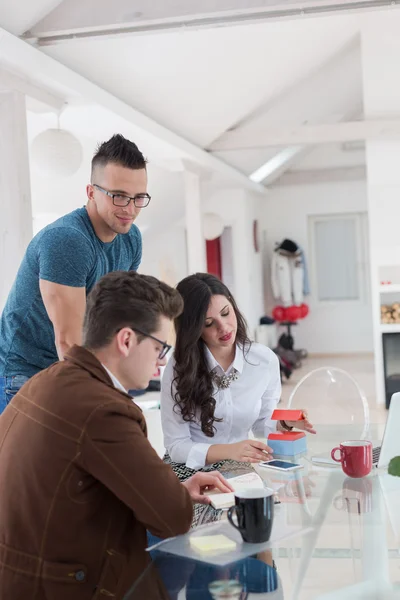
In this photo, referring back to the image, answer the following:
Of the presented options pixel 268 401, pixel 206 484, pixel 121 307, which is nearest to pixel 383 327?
pixel 268 401

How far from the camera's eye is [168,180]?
8.37 meters

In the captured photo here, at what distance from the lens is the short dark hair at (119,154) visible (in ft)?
7.83

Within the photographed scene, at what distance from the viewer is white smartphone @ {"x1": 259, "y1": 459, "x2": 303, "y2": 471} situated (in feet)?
7.35

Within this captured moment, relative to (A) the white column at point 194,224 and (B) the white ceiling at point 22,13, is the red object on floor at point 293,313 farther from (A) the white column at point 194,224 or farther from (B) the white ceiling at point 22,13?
(B) the white ceiling at point 22,13

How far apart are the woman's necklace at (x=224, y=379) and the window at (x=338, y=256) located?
9.74 meters

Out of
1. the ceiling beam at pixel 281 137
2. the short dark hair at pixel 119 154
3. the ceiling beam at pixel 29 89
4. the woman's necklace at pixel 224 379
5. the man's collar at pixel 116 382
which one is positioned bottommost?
the woman's necklace at pixel 224 379

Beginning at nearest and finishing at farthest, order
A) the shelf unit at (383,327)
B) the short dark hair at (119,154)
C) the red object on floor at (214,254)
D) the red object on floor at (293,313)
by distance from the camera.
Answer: the short dark hair at (119,154), the shelf unit at (383,327), the red object on floor at (214,254), the red object on floor at (293,313)

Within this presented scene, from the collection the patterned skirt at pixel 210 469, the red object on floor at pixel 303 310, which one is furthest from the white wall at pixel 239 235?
the patterned skirt at pixel 210 469

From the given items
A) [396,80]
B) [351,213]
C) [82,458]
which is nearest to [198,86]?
[396,80]

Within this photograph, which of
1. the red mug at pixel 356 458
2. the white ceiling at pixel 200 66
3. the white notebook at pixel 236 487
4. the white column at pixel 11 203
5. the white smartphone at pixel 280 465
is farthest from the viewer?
the white column at pixel 11 203

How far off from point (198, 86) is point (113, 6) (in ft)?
8.66

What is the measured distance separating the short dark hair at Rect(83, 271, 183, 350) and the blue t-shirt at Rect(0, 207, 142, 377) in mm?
787

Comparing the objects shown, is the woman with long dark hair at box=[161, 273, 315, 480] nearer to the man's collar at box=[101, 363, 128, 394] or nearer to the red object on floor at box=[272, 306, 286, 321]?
the man's collar at box=[101, 363, 128, 394]

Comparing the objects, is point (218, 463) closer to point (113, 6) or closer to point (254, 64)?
point (113, 6)
